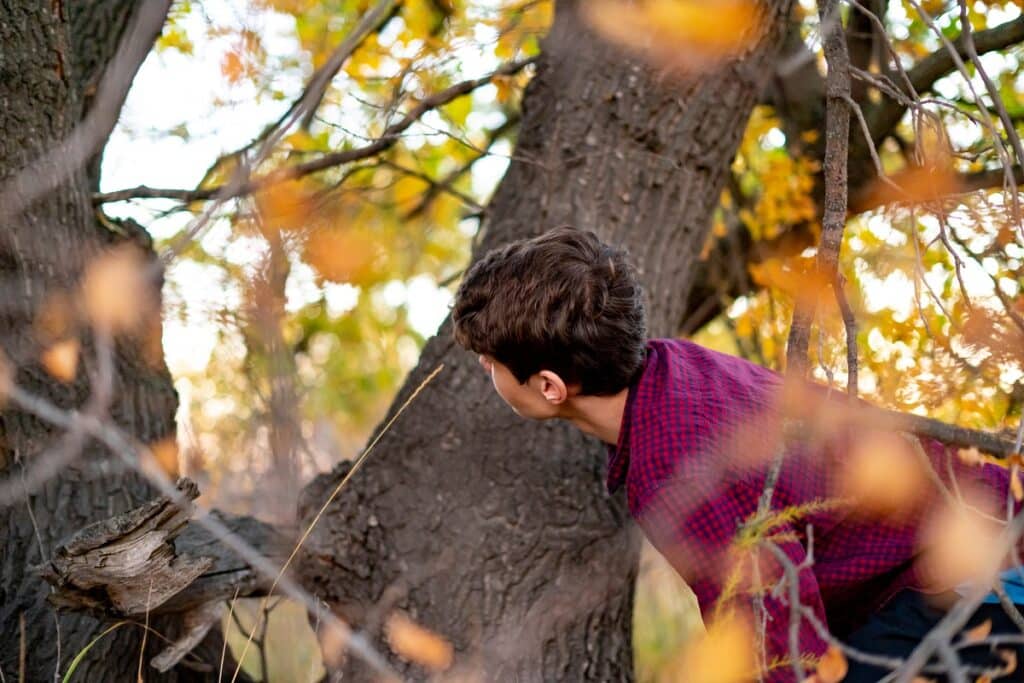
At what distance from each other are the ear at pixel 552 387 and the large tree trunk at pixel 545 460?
0.41m

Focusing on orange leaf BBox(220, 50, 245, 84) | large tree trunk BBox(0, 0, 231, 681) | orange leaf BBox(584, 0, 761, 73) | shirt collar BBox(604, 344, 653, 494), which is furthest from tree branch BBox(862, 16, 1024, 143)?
large tree trunk BBox(0, 0, 231, 681)

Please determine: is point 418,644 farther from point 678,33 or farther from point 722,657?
point 678,33

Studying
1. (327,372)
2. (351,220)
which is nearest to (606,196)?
(351,220)

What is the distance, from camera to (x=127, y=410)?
266cm

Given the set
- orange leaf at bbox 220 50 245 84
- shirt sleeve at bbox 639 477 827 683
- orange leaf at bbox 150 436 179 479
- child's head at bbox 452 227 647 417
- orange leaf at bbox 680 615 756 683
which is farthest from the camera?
orange leaf at bbox 150 436 179 479

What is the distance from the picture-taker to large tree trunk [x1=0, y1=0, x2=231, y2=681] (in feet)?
7.69

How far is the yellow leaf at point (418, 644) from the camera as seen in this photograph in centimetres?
240

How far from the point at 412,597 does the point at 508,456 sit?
0.43 meters

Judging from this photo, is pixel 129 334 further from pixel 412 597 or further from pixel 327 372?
pixel 327 372

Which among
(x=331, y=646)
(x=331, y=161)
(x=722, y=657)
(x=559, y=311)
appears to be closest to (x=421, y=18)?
(x=331, y=161)

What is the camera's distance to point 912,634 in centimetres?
209

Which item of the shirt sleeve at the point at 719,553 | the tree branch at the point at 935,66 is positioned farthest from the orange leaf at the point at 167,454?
the tree branch at the point at 935,66

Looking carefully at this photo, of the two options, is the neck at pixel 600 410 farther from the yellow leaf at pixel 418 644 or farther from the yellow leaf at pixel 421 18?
the yellow leaf at pixel 421 18

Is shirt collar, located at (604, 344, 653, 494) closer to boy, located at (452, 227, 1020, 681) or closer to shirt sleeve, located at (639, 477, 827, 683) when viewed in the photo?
boy, located at (452, 227, 1020, 681)
